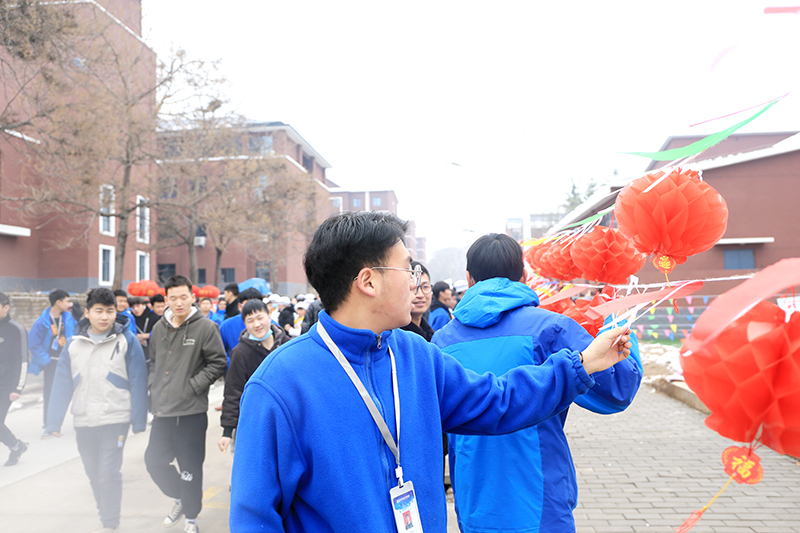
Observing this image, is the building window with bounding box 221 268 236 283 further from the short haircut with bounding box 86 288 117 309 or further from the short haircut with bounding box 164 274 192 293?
the short haircut with bounding box 164 274 192 293

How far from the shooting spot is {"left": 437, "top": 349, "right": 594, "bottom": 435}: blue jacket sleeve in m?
1.53

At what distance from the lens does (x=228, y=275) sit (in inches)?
1516

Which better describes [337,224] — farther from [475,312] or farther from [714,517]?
[714,517]

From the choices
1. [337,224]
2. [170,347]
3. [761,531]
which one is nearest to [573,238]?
[337,224]

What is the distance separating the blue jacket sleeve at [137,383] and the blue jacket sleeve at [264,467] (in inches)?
137

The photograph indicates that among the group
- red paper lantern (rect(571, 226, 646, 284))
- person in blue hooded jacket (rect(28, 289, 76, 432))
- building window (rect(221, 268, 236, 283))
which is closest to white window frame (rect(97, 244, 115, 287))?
building window (rect(221, 268, 236, 283))

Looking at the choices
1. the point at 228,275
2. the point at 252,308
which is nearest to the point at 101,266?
the point at 228,275

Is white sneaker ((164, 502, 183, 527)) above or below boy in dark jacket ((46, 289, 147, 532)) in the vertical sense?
below

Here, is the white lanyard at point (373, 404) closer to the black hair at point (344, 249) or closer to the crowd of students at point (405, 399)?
the crowd of students at point (405, 399)

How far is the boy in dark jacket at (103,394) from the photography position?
409 centimetres

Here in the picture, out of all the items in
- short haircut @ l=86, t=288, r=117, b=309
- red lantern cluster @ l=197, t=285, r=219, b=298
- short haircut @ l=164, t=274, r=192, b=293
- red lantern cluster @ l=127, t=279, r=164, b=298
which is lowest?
red lantern cluster @ l=197, t=285, r=219, b=298

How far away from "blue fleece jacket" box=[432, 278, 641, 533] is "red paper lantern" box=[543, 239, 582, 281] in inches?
15.5

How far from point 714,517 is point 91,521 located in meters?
5.07

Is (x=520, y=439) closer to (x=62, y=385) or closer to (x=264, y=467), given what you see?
(x=264, y=467)
